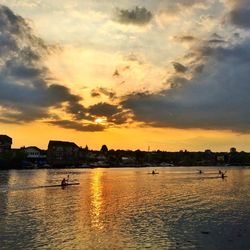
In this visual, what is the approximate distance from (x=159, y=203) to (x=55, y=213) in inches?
857

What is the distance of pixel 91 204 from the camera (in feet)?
256

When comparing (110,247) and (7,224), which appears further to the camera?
(7,224)

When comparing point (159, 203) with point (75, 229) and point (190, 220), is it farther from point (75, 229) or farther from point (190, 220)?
point (75, 229)

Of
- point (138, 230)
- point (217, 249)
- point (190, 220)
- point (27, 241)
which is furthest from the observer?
point (190, 220)

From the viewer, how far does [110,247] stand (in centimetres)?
4141

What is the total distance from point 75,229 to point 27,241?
313 inches

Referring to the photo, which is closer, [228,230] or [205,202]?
[228,230]

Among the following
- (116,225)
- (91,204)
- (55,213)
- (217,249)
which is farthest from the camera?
(91,204)

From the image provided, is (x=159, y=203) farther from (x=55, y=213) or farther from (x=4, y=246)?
(x=4, y=246)

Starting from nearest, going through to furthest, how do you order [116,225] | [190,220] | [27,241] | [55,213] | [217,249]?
[217,249], [27,241], [116,225], [190,220], [55,213]

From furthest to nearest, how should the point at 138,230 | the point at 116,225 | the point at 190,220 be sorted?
1. the point at 190,220
2. the point at 116,225
3. the point at 138,230

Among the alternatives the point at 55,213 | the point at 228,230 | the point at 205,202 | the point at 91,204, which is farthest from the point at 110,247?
the point at 205,202

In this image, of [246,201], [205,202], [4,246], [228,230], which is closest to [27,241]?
[4,246]

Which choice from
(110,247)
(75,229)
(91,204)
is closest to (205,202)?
(91,204)
